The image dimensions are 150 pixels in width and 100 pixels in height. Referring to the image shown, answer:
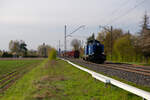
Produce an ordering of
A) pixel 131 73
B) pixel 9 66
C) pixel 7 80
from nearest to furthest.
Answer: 1. pixel 131 73
2. pixel 7 80
3. pixel 9 66

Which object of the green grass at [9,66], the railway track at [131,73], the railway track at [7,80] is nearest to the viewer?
the railway track at [131,73]

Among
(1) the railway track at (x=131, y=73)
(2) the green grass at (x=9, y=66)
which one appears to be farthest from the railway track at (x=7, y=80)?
(1) the railway track at (x=131, y=73)

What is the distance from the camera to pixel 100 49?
87.3ft

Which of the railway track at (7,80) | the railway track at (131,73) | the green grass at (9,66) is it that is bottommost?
the railway track at (7,80)

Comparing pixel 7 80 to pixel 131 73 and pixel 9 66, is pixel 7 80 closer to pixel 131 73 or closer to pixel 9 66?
pixel 131 73

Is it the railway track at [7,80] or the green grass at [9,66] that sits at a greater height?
the green grass at [9,66]

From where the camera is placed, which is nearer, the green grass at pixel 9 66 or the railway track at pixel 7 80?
the railway track at pixel 7 80

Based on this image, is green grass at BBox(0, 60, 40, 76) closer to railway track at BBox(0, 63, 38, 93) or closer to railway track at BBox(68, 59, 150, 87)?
railway track at BBox(0, 63, 38, 93)

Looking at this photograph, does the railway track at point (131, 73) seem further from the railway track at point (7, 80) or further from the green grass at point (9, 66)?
the green grass at point (9, 66)

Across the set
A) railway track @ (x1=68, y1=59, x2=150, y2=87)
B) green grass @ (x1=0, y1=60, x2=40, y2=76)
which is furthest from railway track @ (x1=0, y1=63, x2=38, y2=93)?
railway track @ (x1=68, y1=59, x2=150, y2=87)

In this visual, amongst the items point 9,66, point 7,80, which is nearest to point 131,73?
point 7,80

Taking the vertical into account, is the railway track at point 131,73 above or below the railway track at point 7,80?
above

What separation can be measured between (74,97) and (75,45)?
111573 millimetres

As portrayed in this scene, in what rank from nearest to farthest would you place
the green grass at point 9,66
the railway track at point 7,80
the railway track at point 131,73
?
the railway track at point 131,73 < the railway track at point 7,80 < the green grass at point 9,66
